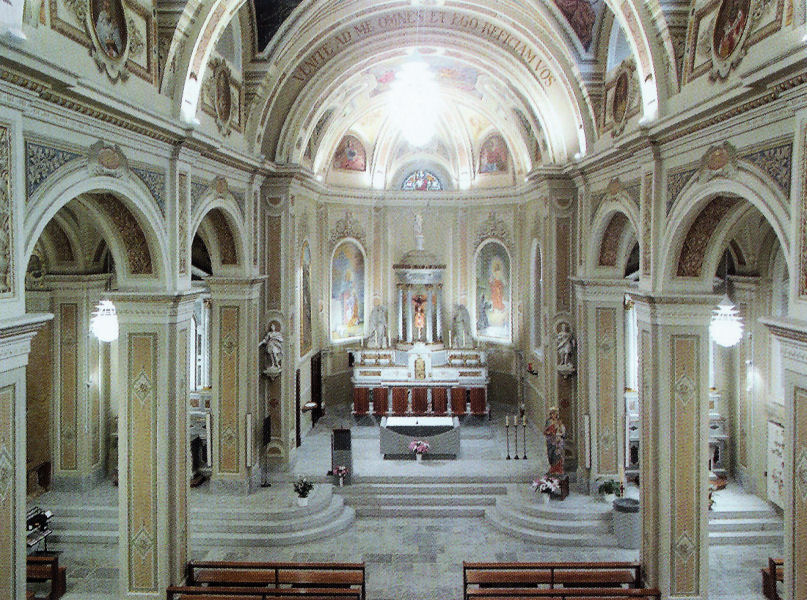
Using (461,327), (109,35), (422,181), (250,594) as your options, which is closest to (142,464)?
(250,594)

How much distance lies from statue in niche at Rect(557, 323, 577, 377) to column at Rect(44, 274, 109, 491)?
443 inches

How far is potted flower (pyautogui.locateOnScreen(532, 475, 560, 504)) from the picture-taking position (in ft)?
49.0

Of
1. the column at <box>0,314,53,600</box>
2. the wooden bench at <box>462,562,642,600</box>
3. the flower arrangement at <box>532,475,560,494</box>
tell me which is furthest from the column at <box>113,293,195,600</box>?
the flower arrangement at <box>532,475,560,494</box>

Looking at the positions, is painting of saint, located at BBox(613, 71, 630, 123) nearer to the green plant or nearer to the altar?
the green plant

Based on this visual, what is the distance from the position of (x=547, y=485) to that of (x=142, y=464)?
334 inches

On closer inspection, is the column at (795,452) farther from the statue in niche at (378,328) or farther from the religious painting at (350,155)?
the religious painting at (350,155)

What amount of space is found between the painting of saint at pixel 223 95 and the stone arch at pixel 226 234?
1616mm

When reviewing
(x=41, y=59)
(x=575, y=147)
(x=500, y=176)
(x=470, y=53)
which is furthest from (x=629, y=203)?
(x=500, y=176)

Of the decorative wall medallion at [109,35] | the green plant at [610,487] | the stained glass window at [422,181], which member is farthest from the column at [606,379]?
the stained glass window at [422,181]

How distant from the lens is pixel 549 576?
11.2 meters

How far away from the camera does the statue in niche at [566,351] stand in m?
17.0

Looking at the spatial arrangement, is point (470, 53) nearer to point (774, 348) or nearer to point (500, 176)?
point (500, 176)

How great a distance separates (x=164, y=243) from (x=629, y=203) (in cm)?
833

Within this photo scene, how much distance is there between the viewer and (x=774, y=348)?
1538 cm
